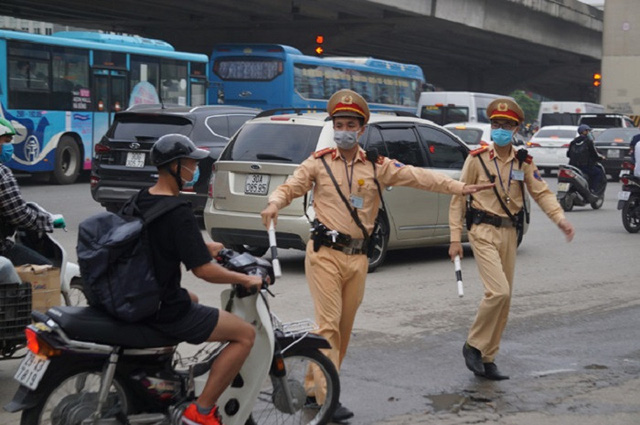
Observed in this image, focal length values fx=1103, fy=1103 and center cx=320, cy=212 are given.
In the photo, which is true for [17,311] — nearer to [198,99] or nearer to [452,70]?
[198,99]

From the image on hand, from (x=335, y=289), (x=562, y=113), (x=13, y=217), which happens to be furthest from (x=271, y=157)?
(x=562, y=113)

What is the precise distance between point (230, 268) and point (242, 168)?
647 centimetres

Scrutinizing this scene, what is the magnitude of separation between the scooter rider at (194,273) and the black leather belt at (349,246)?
1.22 m

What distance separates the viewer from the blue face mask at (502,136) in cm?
725

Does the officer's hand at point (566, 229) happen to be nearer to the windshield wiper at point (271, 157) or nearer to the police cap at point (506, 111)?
the police cap at point (506, 111)

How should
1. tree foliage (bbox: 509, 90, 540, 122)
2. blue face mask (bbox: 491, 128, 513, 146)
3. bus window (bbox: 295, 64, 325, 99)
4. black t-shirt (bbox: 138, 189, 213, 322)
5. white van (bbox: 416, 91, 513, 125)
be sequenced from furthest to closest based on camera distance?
tree foliage (bbox: 509, 90, 540, 122) → white van (bbox: 416, 91, 513, 125) → bus window (bbox: 295, 64, 325, 99) → blue face mask (bbox: 491, 128, 513, 146) → black t-shirt (bbox: 138, 189, 213, 322)

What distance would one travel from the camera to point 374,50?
57500 millimetres

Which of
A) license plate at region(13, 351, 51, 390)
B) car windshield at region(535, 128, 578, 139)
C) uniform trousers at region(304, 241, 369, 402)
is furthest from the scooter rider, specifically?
car windshield at region(535, 128, 578, 139)

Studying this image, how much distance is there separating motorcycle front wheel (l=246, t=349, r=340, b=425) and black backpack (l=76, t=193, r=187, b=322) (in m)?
0.88

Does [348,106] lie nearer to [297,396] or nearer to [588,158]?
[297,396]

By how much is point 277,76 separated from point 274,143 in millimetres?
19050

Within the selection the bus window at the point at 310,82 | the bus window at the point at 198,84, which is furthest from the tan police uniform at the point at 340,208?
the bus window at the point at 310,82

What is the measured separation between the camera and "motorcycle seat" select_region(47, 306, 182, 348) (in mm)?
4711

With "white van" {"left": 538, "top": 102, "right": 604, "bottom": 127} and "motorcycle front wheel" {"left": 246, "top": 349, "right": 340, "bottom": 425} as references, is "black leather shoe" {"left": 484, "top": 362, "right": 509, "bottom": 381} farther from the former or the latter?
"white van" {"left": 538, "top": 102, "right": 604, "bottom": 127}
